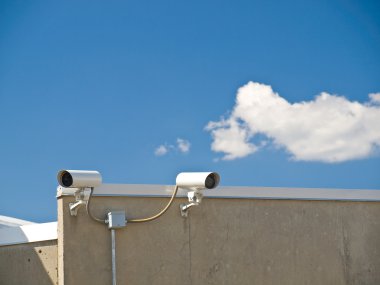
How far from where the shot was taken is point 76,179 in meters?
5.85

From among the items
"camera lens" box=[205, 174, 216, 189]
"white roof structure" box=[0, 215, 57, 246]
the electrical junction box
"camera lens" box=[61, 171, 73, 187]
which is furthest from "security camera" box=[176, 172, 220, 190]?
"white roof structure" box=[0, 215, 57, 246]

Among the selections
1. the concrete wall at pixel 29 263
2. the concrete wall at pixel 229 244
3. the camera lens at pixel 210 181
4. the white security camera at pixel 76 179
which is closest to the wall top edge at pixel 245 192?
the concrete wall at pixel 229 244

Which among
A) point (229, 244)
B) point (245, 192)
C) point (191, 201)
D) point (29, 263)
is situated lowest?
point (29, 263)

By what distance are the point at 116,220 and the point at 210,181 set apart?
92cm

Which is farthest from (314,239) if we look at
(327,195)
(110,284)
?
(110,284)

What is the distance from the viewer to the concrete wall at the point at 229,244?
6148 mm

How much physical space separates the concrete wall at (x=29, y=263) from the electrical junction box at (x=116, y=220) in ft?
1.82

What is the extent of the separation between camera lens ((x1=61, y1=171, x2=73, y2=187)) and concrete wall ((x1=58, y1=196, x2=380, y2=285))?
9.6 inches

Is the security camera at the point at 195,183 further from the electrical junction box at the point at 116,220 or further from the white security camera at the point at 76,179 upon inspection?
the white security camera at the point at 76,179

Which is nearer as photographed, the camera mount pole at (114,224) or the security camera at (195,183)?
the camera mount pole at (114,224)

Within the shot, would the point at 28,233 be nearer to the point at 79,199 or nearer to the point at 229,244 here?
the point at 79,199

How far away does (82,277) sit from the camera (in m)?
6.05

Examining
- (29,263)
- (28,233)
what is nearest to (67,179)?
(28,233)

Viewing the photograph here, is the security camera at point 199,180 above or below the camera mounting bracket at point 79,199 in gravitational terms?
above
